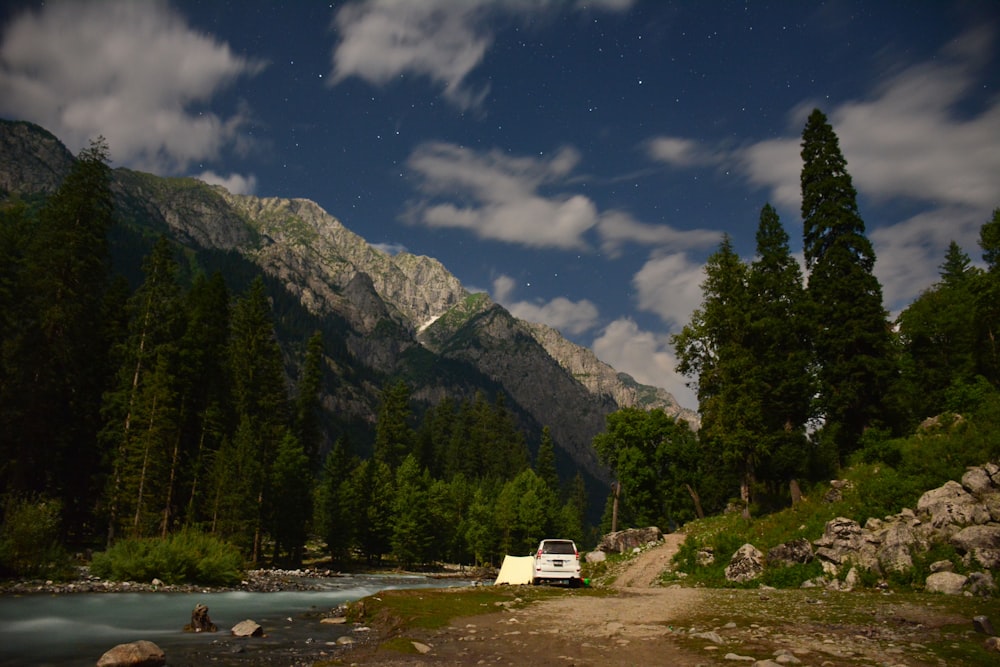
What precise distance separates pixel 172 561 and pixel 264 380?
33.5 metres

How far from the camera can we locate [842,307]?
39062 millimetres

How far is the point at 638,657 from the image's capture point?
10.6 meters

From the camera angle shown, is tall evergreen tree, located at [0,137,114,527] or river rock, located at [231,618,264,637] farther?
tall evergreen tree, located at [0,137,114,527]

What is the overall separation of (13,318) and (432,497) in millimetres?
63445

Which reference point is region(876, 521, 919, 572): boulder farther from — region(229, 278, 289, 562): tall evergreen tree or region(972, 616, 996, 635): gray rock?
region(229, 278, 289, 562): tall evergreen tree

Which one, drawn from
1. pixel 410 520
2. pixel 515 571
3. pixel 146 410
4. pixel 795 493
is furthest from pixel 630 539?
pixel 410 520

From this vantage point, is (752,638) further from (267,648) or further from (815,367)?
(815,367)

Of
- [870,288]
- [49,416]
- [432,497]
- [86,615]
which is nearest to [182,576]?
[86,615]

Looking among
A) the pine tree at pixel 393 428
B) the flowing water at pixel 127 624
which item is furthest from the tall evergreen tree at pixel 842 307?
the pine tree at pixel 393 428

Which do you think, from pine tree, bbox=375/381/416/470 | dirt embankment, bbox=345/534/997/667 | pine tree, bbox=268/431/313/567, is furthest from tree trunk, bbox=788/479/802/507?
pine tree, bbox=375/381/416/470

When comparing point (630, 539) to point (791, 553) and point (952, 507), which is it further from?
point (952, 507)

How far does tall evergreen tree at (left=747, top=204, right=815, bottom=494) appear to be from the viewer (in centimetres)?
3759

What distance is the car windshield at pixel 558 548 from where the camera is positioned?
27.8 m

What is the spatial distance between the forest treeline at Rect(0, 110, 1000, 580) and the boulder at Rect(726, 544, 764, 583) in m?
8.31
